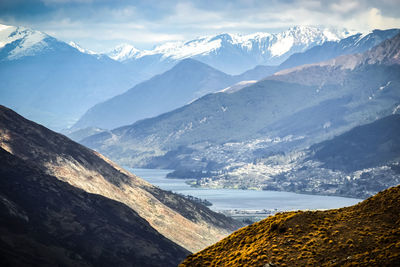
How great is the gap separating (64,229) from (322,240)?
108897 millimetres

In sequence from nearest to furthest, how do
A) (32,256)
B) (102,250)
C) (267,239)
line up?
1. (267,239)
2. (32,256)
3. (102,250)

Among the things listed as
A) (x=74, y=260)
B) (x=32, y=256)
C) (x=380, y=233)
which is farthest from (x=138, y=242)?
(x=380, y=233)

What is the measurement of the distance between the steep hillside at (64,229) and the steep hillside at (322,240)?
59.8m

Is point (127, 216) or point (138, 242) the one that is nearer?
point (138, 242)

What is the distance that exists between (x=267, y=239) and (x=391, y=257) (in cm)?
1556

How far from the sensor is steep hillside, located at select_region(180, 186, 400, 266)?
5766 centimetres

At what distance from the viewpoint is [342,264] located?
56688 millimetres

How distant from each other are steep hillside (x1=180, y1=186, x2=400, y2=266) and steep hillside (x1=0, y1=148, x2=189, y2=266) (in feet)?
196

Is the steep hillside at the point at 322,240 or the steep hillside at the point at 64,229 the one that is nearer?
the steep hillside at the point at 322,240

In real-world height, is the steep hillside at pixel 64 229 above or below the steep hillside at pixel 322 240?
above

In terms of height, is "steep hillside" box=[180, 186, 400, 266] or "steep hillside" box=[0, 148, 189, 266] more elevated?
"steep hillside" box=[0, 148, 189, 266]

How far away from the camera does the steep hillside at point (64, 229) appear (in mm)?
128625

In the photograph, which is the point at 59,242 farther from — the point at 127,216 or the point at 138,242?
the point at 127,216

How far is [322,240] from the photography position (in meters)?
62.1
